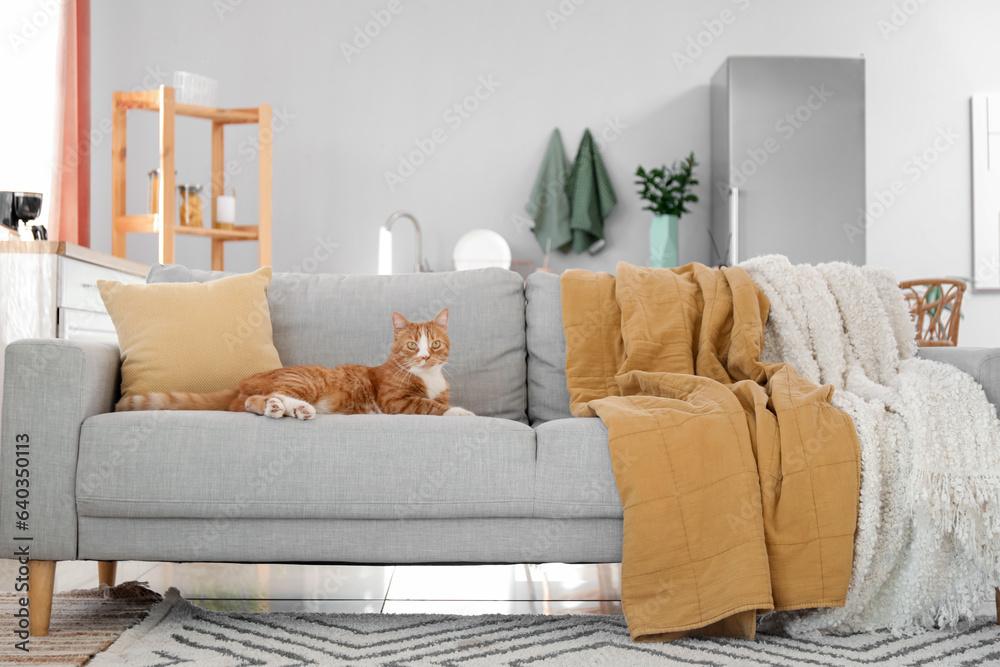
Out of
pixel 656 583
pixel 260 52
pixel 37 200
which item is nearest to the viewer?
pixel 656 583

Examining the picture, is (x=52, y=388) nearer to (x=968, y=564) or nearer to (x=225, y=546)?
(x=225, y=546)

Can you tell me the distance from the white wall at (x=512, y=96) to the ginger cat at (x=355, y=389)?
2.36m

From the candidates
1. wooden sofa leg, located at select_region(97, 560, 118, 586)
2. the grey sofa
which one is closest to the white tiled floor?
wooden sofa leg, located at select_region(97, 560, 118, 586)

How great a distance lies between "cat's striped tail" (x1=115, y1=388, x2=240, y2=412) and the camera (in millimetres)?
1754

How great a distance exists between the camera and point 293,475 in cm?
158

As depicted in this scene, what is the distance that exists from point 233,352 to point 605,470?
3.17ft

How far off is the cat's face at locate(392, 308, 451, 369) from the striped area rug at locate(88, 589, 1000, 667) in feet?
2.00

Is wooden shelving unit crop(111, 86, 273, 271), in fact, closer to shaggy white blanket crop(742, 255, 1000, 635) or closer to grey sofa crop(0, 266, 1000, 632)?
grey sofa crop(0, 266, 1000, 632)

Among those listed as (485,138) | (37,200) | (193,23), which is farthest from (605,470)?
(193,23)

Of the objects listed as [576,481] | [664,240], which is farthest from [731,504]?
[664,240]

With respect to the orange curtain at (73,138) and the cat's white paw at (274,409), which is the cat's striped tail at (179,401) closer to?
the cat's white paw at (274,409)

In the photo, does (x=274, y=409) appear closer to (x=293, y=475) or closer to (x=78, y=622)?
(x=293, y=475)

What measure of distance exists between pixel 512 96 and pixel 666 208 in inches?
40.7

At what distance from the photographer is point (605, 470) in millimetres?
1588
